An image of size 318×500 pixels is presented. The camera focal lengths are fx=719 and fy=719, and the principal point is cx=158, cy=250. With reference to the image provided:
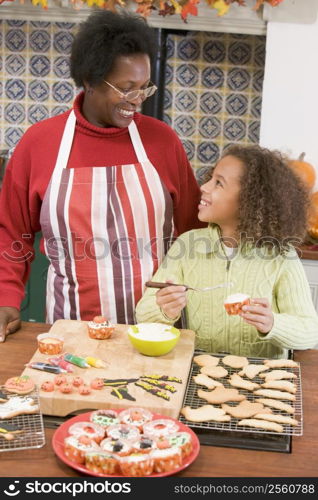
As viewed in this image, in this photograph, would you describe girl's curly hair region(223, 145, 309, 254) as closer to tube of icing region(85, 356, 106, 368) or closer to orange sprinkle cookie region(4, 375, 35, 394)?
tube of icing region(85, 356, 106, 368)

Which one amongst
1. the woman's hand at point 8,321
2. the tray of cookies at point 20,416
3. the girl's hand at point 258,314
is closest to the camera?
the tray of cookies at point 20,416

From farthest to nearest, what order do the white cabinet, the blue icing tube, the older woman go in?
the white cabinet < the older woman < the blue icing tube

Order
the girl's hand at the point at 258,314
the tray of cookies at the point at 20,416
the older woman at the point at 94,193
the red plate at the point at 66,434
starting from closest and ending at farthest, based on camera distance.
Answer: the red plate at the point at 66,434 → the tray of cookies at the point at 20,416 → the girl's hand at the point at 258,314 → the older woman at the point at 94,193

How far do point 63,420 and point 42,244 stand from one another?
0.92 meters

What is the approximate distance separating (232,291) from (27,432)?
0.82 meters

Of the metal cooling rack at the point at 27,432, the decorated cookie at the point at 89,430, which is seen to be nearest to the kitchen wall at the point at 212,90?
the metal cooling rack at the point at 27,432

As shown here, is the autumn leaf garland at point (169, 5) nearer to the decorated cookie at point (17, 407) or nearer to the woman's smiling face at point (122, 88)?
the woman's smiling face at point (122, 88)

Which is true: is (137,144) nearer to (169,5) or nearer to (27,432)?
(27,432)

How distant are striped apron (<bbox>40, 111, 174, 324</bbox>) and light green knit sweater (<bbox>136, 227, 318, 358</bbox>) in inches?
6.1

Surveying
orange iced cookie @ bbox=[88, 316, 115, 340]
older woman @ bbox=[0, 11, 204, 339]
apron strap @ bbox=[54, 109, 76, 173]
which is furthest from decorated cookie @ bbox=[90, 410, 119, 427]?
apron strap @ bbox=[54, 109, 76, 173]

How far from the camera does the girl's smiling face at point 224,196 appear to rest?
2.12 metres

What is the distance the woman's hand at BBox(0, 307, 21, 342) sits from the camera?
2036 millimetres

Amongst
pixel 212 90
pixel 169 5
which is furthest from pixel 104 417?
pixel 212 90

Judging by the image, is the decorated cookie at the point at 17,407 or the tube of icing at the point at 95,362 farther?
the tube of icing at the point at 95,362
